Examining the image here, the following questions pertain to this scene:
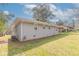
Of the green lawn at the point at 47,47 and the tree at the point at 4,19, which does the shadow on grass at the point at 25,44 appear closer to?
the green lawn at the point at 47,47

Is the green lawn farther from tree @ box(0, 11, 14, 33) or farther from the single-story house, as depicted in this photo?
tree @ box(0, 11, 14, 33)

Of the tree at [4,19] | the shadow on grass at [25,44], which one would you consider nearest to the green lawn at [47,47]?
the shadow on grass at [25,44]

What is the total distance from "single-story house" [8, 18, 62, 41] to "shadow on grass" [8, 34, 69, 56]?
0.18ft

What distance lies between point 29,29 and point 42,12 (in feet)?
0.93

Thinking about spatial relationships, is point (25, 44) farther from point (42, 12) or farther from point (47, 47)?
point (42, 12)

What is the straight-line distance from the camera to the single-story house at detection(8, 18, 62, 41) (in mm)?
2543

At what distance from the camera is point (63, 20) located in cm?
256

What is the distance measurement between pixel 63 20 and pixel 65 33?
18cm

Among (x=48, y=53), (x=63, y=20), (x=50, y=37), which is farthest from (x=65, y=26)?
(x=48, y=53)

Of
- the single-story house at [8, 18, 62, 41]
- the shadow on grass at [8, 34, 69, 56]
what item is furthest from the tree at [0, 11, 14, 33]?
the shadow on grass at [8, 34, 69, 56]

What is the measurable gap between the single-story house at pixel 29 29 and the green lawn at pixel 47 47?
0.08 metres

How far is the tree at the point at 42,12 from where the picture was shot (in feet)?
8.37

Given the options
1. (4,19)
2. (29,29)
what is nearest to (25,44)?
(29,29)

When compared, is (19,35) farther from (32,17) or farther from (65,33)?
(65,33)
